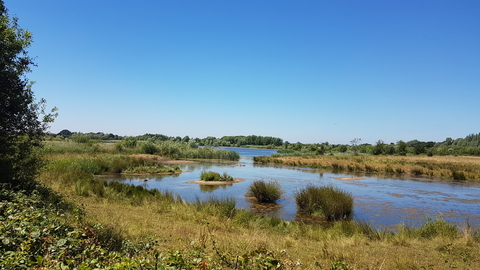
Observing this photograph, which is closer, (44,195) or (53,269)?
(53,269)

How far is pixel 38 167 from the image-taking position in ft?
32.6

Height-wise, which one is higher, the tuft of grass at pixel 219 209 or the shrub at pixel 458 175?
the shrub at pixel 458 175

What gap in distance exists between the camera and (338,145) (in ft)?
349

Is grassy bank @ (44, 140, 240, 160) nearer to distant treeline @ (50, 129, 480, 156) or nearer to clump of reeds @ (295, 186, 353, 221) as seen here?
distant treeline @ (50, 129, 480, 156)

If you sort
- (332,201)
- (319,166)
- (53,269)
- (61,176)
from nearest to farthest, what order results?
(53,269), (332,201), (61,176), (319,166)

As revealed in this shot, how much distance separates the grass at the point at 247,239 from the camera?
4.30 meters

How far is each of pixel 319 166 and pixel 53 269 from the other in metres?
42.0

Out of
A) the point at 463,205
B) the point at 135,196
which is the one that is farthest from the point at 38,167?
the point at 463,205

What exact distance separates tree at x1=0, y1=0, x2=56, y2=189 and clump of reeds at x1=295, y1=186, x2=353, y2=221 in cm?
1088

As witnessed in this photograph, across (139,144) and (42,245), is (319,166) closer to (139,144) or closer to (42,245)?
(139,144)

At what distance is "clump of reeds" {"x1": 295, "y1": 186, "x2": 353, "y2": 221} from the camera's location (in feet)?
41.6

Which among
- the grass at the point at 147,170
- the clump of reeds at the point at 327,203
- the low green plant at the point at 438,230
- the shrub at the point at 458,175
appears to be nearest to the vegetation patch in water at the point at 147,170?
the grass at the point at 147,170

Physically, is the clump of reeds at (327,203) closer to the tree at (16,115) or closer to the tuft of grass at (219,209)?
the tuft of grass at (219,209)

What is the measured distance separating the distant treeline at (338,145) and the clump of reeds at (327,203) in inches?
436
